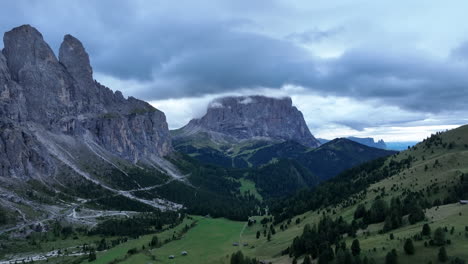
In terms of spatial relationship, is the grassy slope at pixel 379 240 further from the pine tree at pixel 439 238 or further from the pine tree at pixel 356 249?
the pine tree at pixel 439 238

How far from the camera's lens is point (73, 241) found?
194 meters

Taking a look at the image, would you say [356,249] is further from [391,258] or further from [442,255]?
[442,255]

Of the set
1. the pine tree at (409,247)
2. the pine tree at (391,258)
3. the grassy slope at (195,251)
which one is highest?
the pine tree at (409,247)

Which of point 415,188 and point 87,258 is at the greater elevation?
point 415,188

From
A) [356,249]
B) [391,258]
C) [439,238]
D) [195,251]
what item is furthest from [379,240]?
[195,251]

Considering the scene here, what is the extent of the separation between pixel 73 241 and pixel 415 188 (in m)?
173

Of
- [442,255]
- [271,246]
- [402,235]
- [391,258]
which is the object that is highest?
[402,235]

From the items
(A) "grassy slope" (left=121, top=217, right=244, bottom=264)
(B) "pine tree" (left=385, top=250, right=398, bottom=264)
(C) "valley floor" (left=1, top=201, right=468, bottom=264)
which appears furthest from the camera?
(A) "grassy slope" (left=121, top=217, right=244, bottom=264)

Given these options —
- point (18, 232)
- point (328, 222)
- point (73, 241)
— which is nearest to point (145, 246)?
point (73, 241)

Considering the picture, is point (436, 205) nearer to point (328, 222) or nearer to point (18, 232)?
point (328, 222)

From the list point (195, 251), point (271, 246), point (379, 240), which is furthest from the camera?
point (195, 251)

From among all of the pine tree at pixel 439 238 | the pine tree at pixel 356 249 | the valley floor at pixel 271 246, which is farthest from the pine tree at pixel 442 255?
the pine tree at pixel 356 249

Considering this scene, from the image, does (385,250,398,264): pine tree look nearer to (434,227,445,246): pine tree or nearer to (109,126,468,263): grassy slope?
(109,126,468,263): grassy slope

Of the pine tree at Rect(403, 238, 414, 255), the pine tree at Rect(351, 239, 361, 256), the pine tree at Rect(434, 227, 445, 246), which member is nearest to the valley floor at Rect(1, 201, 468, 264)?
the pine tree at Rect(403, 238, 414, 255)
